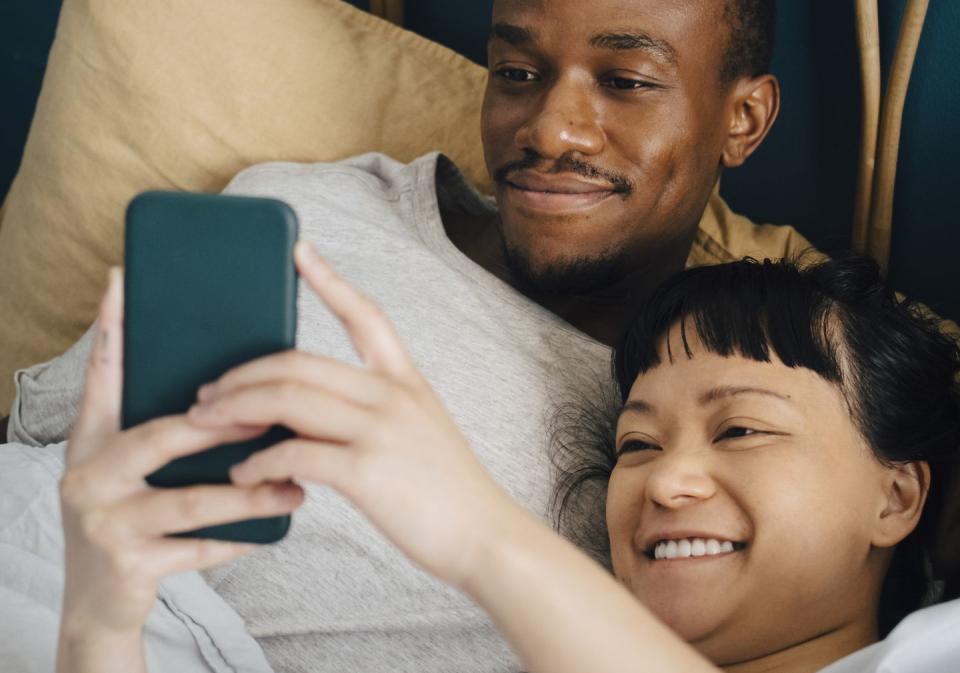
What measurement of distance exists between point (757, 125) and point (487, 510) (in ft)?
3.08

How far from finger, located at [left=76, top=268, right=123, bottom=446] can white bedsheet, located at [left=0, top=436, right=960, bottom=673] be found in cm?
39

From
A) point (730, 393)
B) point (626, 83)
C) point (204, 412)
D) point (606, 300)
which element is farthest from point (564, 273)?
point (204, 412)

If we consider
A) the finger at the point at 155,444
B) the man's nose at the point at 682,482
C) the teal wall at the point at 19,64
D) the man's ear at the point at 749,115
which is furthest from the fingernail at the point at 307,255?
the teal wall at the point at 19,64

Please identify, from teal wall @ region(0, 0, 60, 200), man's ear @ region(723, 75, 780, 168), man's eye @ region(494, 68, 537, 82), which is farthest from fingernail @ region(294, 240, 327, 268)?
teal wall @ region(0, 0, 60, 200)

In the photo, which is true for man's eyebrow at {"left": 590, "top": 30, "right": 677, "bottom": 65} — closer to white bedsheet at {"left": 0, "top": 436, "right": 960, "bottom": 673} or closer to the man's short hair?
the man's short hair

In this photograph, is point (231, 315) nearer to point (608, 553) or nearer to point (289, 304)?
point (289, 304)

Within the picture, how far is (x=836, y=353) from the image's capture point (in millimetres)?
1015

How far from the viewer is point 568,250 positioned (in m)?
1.25

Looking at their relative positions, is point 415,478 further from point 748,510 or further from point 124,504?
point 748,510

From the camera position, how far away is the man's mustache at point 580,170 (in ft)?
4.02

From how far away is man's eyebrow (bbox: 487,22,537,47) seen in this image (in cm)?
125

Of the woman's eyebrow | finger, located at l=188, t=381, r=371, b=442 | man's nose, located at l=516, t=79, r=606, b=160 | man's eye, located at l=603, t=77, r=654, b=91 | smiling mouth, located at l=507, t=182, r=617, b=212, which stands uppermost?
man's eye, located at l=603, t=77, r=654, b=91

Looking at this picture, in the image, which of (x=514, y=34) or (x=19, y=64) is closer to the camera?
(x=514, y=34)

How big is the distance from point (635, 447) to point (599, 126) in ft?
1.33
